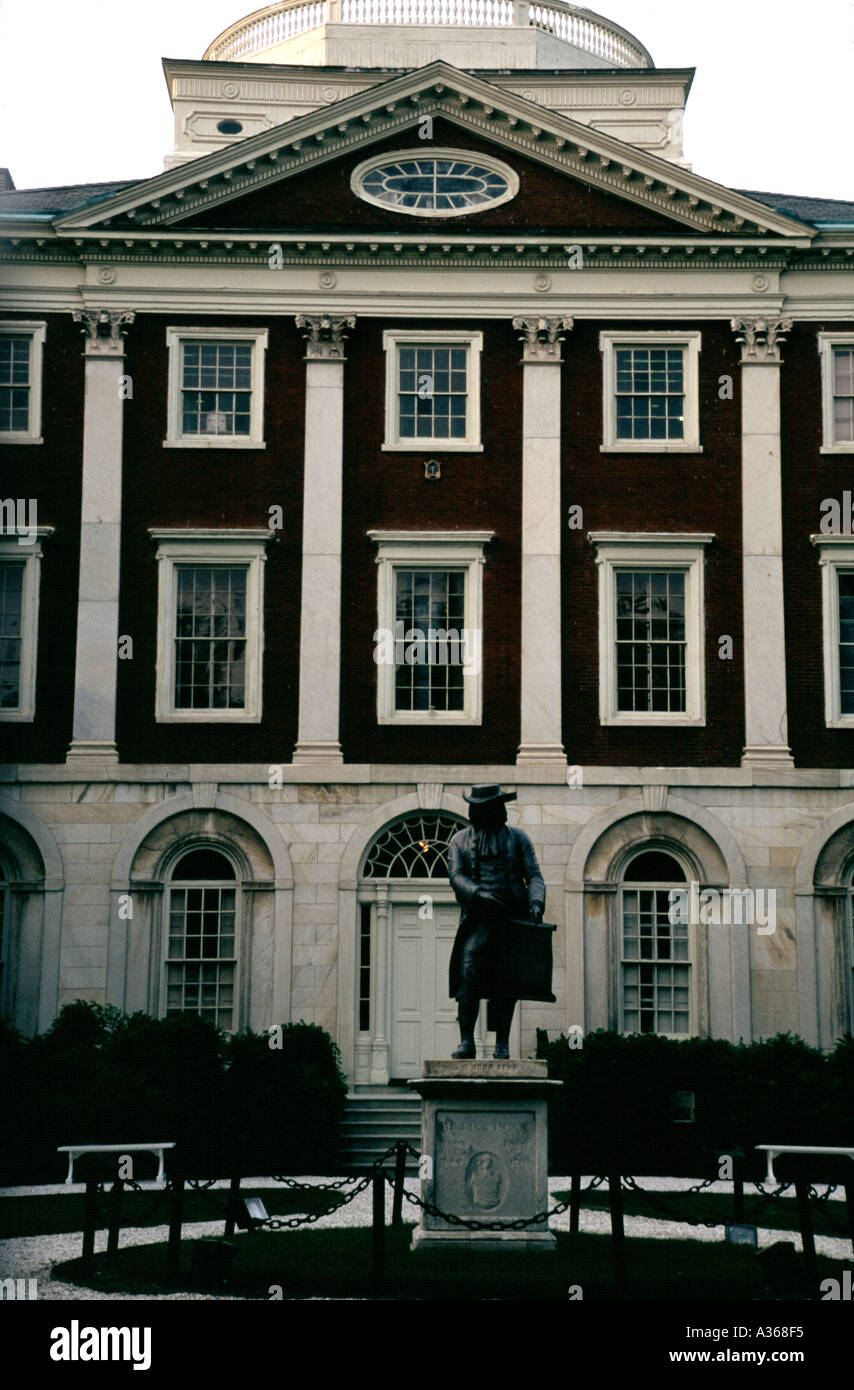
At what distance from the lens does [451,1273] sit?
50.3ft

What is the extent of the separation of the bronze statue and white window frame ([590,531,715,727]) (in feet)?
41.7

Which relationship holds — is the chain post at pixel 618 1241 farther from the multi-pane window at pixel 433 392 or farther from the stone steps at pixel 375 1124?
the multi-pane window at pixel 433 392

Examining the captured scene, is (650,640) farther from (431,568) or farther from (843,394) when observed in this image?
(843,394)

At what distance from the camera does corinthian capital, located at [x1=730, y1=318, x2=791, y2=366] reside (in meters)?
31.0

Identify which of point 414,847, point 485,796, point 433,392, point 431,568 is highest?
point 433,392

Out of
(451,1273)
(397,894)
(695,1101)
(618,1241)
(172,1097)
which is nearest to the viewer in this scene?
(618,1241)

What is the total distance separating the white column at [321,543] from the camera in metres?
29.9

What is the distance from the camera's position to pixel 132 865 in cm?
2952

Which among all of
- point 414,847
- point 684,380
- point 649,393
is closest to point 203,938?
point 414,847

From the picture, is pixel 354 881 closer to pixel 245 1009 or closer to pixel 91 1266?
pixel 245 1009

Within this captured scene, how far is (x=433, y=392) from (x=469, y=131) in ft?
15.4

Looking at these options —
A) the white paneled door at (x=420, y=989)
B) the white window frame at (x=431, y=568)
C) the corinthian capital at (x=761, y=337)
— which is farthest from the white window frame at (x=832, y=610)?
the white paneled door at (x=420, y=989)

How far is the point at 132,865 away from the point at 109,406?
25.6ft
